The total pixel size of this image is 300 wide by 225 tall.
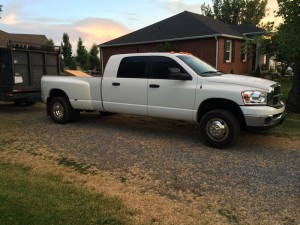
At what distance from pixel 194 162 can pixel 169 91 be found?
2.00m

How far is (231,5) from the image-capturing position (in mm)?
59094

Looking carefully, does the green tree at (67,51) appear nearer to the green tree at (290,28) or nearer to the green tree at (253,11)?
the green tree at (253,11)

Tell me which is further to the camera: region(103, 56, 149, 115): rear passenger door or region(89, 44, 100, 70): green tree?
region(89, 44, 100, 70): green tree

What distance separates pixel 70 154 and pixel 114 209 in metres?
2.56

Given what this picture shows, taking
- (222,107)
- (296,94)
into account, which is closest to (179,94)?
(222,107)

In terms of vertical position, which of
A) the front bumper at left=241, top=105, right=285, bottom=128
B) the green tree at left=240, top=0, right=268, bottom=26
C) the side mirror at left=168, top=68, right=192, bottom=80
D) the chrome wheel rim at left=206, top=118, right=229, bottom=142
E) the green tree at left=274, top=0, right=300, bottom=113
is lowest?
the chrome wheel rim at left=206, top=118, right=229, bottom=142

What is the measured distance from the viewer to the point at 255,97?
20.0ft

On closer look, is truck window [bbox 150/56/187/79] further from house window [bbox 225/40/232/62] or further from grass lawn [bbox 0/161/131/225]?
house window [bbox 225/40/232/62]

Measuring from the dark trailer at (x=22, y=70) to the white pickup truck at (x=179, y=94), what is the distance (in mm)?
2203

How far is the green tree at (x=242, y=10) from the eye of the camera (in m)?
58.9

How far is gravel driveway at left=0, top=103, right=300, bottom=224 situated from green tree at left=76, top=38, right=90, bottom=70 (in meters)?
38.8

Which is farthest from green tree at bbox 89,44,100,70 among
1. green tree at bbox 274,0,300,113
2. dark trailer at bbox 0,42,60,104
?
green tree at bbox 274,0,300,113

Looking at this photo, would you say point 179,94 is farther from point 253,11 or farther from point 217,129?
point 253,11

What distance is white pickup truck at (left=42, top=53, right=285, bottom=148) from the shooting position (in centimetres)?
619
